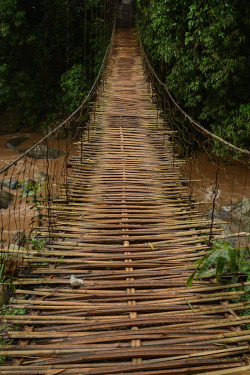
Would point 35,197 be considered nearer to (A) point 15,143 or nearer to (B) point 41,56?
(A) point 15,143

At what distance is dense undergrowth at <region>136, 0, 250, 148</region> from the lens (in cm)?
472

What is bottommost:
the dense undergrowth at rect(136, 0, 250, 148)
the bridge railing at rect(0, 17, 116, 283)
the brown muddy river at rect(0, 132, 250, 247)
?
the brown muddy river at rect(0, 132, 250, 247)

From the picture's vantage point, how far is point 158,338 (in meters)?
1.32

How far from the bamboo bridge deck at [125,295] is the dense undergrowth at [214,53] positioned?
2.57m

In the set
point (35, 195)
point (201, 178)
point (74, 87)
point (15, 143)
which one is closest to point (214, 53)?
point (201, 178)

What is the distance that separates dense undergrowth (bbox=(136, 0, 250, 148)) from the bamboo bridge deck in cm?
257

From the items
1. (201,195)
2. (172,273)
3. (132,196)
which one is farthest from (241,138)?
(172,273)

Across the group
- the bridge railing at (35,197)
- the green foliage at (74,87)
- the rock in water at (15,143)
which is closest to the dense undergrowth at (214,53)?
the bridge railing at (35,197)

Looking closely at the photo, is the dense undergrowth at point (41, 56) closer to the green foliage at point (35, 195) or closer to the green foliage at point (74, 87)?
the green foliage at point (74, 87)

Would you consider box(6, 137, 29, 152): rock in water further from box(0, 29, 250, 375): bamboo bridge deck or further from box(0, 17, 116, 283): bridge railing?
box(0, 29, 250, 375): bamboo bridge deck

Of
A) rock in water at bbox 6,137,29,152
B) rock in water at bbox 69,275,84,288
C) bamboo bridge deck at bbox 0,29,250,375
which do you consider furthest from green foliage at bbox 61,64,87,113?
rock in water at bbox 69,275,84,288

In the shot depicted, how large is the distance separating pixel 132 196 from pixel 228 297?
4.10ft

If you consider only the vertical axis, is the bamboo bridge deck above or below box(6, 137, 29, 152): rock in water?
above

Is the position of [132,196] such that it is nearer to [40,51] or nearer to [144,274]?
[144,274]
